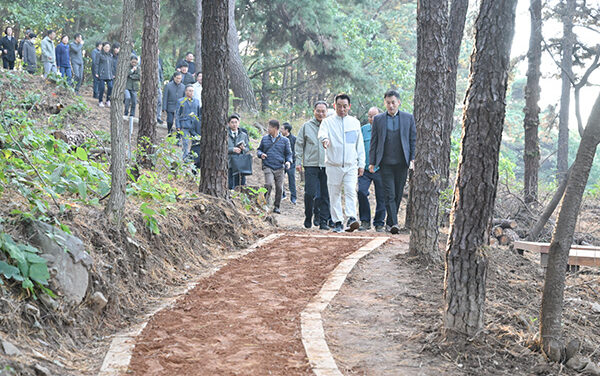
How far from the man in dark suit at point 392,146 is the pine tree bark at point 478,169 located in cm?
463

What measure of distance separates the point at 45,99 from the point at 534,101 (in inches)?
485

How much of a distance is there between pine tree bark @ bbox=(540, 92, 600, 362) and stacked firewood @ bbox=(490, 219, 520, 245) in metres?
7.03

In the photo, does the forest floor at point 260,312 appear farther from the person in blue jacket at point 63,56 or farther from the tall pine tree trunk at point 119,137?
the person in blue jacket at point 63,56

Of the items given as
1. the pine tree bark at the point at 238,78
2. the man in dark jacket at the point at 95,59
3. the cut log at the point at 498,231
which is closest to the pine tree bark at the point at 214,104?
the cut log at the point at 498,231

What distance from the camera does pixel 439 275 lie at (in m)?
6.93

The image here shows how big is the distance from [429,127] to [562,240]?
2.96 m

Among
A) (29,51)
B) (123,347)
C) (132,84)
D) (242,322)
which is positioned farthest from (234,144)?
(29,51)

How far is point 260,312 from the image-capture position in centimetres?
561

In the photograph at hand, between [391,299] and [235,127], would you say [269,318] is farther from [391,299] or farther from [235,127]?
[235,127]

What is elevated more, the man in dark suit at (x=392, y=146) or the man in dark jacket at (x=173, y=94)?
the man in dark jacket at (x=173, y=94)

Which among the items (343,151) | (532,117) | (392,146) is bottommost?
(343,151)

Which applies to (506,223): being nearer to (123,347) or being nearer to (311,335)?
(311,335)

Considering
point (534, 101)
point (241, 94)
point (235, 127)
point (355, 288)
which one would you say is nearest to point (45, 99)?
point (235, 127)

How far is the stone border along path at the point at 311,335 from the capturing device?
14.0 ft
